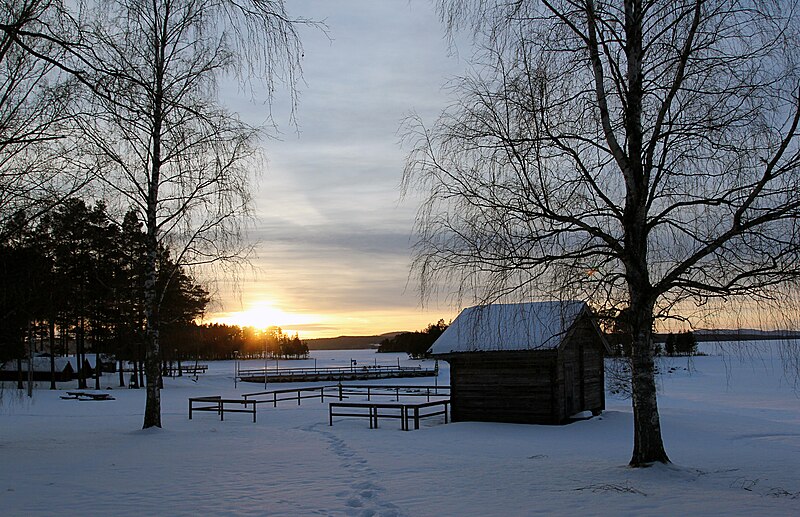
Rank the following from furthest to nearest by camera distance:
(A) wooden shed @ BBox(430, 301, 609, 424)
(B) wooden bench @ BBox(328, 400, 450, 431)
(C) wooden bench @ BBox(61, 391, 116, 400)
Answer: (C) wooden bench @ BBox(61, 391, 116, 400) < (A) wooden shed @ BBox(430, 301, 609, 424) < (B) wooden bench @ BBox(328, 400, 450, 431)

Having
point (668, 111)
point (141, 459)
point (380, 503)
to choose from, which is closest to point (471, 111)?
point (668, 111)

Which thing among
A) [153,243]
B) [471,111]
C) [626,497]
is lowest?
[626,497]

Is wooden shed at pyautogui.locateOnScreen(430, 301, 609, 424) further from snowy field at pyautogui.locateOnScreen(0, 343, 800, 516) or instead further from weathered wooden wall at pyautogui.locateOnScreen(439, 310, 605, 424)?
snowy field at pyautogui.locateOnScreen(0, 343, 800, 516)

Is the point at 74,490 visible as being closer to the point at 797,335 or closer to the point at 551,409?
the point at 797,335

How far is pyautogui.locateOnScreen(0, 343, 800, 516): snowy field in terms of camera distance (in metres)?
8.79

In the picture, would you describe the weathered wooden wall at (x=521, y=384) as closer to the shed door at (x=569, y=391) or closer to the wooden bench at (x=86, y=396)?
the shed door at (x=569, y=391)

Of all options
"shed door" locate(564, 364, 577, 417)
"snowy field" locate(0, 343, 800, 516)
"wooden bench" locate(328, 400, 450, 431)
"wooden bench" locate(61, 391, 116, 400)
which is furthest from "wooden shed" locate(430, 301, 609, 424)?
"wooden bench" locate(61, 391, 116, 400)

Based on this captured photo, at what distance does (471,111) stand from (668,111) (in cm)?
330

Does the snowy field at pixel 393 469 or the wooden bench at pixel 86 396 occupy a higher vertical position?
the snowy field at pixel 393 469

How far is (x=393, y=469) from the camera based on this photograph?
12.4 metres

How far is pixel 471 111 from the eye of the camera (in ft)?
33.1

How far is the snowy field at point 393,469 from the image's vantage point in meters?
8.79

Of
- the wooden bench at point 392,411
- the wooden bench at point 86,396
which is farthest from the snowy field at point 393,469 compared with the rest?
the wooden bench at point 86,396

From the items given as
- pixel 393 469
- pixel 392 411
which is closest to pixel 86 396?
pixel 392 411
